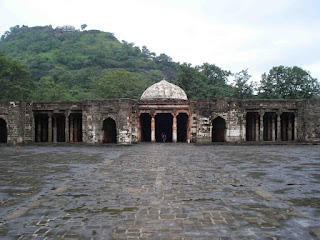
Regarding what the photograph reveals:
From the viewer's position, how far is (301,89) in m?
43.8

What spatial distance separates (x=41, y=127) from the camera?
1158 inches

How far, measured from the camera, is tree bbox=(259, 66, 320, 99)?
43281 mm

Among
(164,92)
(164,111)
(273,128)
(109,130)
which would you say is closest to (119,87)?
(164,92)

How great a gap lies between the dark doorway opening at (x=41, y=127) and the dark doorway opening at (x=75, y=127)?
9.34 feet

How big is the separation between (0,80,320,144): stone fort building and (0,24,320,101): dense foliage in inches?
472

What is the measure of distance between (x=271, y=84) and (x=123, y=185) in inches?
1626

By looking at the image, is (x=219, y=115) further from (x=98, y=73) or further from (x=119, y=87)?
(x=98, y=73)

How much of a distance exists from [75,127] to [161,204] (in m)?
24.0

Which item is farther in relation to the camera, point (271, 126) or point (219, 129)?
point (271, 126)

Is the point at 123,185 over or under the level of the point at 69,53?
under

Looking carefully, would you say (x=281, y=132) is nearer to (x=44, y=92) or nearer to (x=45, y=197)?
(x=45, y=197)

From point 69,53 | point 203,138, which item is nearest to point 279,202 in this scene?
point 203,138

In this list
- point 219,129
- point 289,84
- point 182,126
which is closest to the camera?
point 219,129

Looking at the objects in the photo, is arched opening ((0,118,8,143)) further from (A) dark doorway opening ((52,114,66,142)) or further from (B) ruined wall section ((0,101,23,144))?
(A) dark doorway opening ((52,114,66,142))
